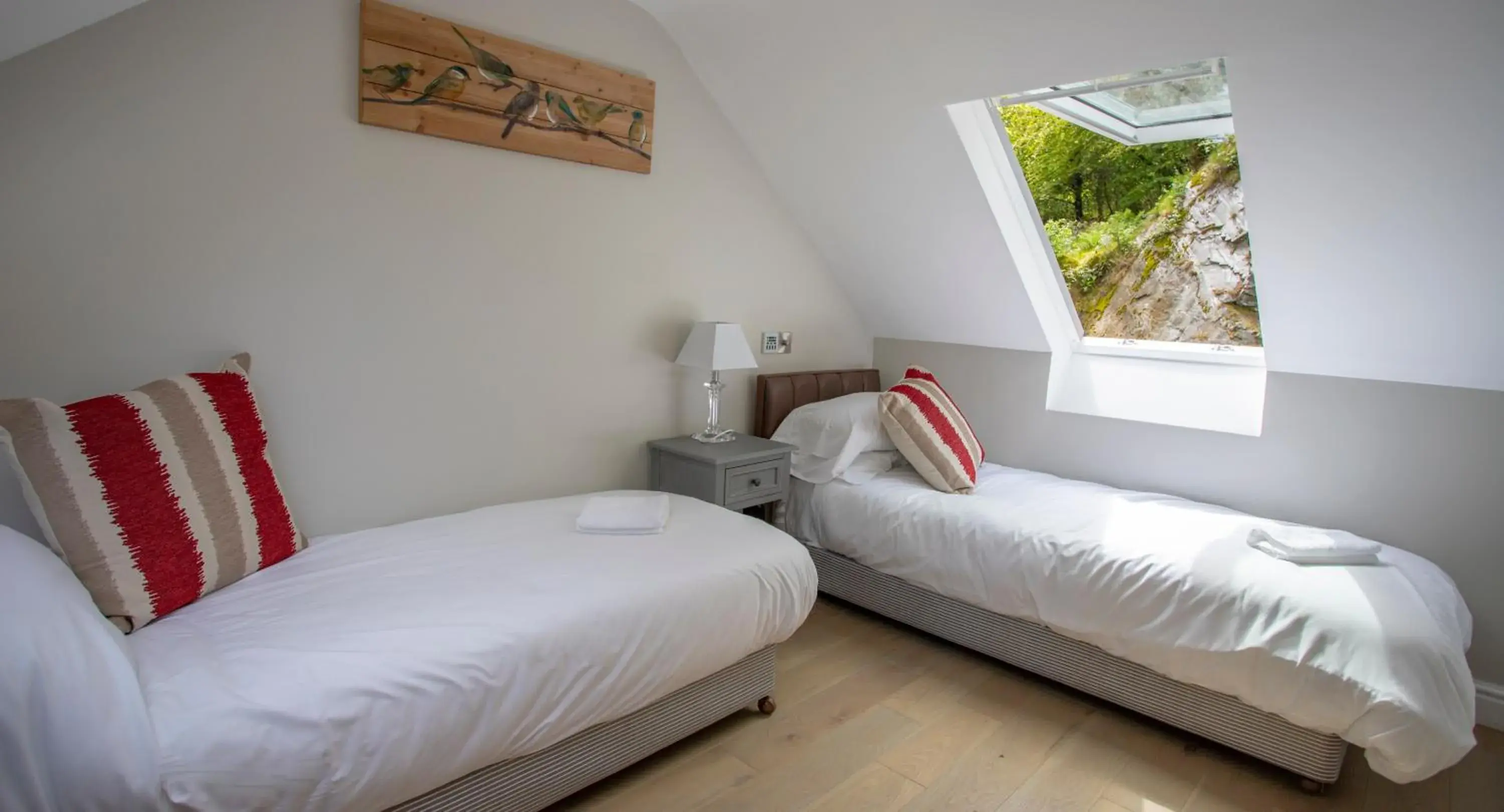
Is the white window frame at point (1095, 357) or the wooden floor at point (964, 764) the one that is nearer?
the wooden floor at point (964, 764)

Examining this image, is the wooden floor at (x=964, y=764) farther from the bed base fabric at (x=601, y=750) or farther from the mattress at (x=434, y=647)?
the mattress at (x=434, y=647)

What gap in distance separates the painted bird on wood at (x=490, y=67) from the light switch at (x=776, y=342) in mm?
1554

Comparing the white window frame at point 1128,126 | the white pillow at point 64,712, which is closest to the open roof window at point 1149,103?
the white window frame at point 1128,126

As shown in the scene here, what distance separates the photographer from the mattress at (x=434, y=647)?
141cm

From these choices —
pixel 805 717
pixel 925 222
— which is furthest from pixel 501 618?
pixel 925 222

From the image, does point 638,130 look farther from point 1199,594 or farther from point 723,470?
point 1199,594

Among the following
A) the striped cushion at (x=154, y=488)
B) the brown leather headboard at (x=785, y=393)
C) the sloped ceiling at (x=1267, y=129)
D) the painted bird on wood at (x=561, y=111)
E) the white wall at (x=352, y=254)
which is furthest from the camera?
the brown leather headboard at (x=785, y=393)

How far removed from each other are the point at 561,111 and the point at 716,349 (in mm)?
1012

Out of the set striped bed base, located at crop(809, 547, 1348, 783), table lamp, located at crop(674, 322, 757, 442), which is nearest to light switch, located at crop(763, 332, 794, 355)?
table lamp, located at crop(674, 322, 757, 442)

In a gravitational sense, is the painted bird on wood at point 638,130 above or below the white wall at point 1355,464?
above

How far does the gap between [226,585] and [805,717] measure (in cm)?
162

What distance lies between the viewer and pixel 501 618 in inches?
70.5

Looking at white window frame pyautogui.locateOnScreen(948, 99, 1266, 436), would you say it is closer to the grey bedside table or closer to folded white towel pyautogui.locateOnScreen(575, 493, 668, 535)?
the grey bedside table

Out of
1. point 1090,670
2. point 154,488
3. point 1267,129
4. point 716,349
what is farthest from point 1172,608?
point 154,488
